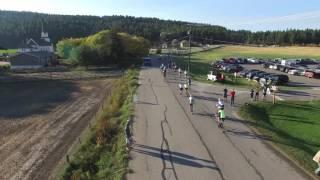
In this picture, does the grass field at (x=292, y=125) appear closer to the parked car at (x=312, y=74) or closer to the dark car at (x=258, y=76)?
the dark car at (x=258, y=76)

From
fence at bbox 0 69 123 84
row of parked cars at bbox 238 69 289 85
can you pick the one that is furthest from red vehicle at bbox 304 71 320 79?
fence at bbox 0 69 123 84

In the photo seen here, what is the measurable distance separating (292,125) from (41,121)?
Result: 67.1 ft

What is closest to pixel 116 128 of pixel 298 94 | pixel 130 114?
pixel 130 114

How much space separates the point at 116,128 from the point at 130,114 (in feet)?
12.6

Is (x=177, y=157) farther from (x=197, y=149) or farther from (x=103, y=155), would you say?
(x=103, y=155)

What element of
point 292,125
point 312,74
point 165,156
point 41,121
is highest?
point 312,74

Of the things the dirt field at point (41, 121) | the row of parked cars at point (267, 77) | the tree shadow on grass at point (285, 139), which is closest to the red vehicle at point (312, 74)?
the row of parked cars at point (267, 77)

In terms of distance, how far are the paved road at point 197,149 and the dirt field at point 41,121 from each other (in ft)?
18.2

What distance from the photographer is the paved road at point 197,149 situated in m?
19.7

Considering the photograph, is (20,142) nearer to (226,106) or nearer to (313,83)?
(226,106)

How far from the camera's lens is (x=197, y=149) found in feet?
77.0

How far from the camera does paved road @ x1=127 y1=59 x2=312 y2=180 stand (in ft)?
64.6

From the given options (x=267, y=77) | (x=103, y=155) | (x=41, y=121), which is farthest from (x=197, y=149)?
(x=267, y=77)

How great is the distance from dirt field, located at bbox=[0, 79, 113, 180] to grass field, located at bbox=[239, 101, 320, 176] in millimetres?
12599
